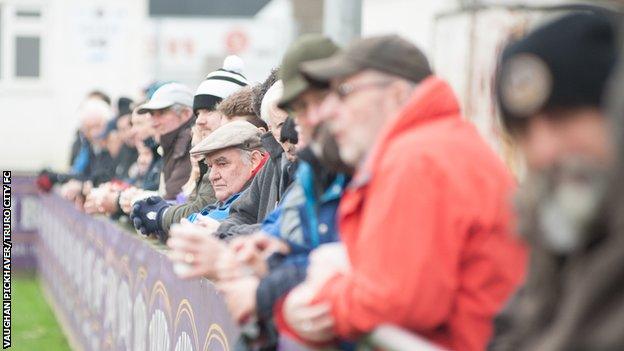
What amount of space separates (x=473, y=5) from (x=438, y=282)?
2780mm

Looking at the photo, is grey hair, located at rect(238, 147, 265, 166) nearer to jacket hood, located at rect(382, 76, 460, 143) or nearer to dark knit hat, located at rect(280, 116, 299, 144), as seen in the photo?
dark knit hat, located at rect(280, 116, 299, 144)

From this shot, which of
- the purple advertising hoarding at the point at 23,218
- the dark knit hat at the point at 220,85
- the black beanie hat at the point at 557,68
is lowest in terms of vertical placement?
the purple advertising hoarding at the point at 23,218

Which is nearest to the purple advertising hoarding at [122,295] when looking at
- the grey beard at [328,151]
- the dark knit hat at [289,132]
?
the dark knit hat at [289,132]

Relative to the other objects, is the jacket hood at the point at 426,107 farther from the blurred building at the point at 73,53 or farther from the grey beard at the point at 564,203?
the blurred building at the point at 73,53

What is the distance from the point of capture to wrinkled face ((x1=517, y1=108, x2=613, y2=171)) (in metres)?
2.24

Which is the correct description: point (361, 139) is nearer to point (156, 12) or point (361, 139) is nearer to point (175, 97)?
point (175, 97)

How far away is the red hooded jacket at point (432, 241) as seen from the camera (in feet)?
9.45

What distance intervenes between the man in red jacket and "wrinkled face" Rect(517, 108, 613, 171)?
21.5 inches

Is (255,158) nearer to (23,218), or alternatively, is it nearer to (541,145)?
(541,145)

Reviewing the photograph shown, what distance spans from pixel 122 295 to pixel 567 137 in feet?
20.5

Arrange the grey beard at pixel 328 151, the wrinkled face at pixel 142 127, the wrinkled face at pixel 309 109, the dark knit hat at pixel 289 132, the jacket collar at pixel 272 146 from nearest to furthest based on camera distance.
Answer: the grey beard at pixel 328 151, the wrinkled face at pixel 309 109, the dark knit hat at pixel 289 132, the jacket collar at pixel 272 146, the wrinkled face at pixel 142 127

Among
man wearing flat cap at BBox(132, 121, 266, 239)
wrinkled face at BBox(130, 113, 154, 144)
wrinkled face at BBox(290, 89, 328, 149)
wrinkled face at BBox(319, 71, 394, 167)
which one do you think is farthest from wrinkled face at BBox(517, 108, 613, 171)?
wrinkled face at BBox(130, 113, 154, 144)

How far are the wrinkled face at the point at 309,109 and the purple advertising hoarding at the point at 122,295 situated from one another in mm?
1119

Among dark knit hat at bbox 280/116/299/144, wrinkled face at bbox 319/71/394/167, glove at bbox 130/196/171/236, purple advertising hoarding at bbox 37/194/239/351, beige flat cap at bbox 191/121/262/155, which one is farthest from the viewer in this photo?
Answer: glove at bbox 130/196/171/236
